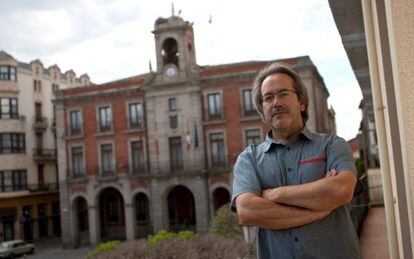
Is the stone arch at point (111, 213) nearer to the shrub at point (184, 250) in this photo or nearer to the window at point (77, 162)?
the window at point (77, 162)

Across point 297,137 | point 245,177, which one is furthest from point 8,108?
point 297,137

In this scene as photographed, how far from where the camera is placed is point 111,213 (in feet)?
120

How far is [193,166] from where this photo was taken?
107ft

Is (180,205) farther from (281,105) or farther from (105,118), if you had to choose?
(281,105)

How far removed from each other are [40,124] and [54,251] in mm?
11681

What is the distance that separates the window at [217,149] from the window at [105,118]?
750 centimetres

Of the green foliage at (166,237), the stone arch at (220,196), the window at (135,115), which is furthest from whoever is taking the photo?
the window at (135,115)

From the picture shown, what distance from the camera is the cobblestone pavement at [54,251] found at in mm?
31219

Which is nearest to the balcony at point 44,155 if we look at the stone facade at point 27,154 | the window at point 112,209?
the stone facade at point 27,154

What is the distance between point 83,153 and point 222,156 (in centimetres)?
1013

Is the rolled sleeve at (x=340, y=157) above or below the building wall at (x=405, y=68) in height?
below

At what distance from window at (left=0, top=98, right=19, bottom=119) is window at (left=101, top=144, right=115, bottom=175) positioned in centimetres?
831

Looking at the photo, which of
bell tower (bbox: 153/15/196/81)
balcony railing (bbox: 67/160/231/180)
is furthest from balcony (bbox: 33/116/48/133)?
bell tower (bbox: 153/15/196/81)

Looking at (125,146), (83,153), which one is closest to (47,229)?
(83,153)
